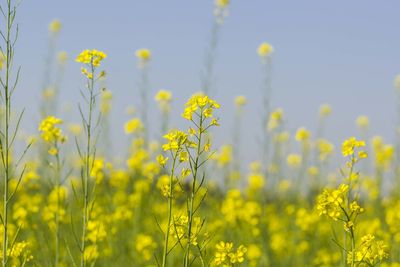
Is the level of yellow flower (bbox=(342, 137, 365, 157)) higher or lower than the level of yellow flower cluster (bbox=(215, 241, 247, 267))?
higher

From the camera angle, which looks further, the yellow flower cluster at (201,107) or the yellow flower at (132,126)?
the yellow flower at (132,126)

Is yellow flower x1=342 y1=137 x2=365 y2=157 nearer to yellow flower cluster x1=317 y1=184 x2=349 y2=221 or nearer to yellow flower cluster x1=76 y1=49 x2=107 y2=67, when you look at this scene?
yellow flower cluster x1=317 y1=184 x2=349 y2=221

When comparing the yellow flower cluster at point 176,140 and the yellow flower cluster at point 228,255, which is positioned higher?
the yellow flower cluster at point 176,140

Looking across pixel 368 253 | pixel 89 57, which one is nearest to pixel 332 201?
pixel 368 253

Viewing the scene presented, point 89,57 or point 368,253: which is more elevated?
point 89,57

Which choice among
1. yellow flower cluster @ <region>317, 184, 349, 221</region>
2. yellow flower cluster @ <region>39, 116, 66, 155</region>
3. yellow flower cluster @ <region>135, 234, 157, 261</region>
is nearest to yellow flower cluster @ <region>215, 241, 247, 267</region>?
yellow flower cluster @ <region>317, 184, 349, 221</region>

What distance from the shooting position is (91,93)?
2.72 m

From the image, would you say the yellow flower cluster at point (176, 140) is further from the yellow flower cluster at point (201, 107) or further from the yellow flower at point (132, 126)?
the yellow flower at point (132, 126)

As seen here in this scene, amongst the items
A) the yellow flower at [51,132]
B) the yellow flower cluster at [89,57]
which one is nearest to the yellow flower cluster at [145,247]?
the yellow flower at [51,132]

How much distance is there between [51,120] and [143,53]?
330 cm

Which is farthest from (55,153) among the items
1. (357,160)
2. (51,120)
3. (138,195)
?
(138,195)

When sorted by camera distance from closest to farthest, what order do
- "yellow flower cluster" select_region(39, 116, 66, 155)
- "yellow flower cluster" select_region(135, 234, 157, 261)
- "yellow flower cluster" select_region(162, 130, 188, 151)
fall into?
"yellow flower cluster" select_region(162, 130, 188, 151) → "yellow flower cluster" select_region(39, 116, 66, 155) → "yellow flower cluster" select_region(135, 234, 157, 261)

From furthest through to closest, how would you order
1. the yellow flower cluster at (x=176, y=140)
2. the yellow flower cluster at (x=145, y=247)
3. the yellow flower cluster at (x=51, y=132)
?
the yellow flower cluster at (x=145, y=247) < the yellow flower cluster at (x=51, y=132) < the yellow flower cluster at (x=176, y=140)

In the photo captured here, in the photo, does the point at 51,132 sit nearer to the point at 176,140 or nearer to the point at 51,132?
the point at 51,132
